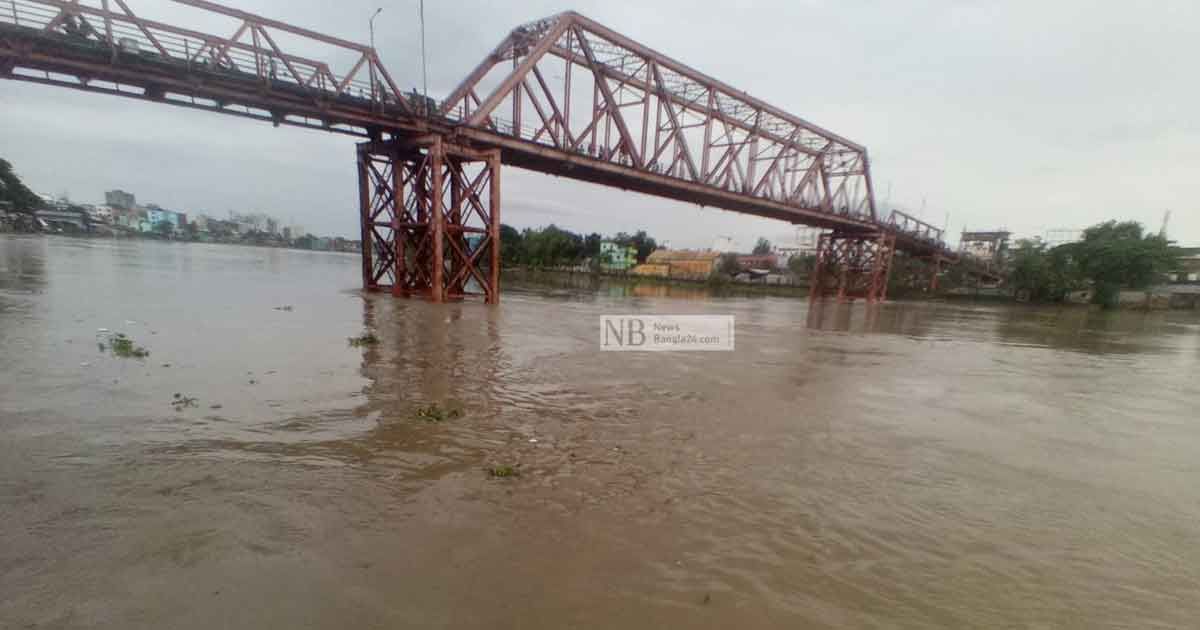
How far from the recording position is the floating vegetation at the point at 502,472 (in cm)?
358

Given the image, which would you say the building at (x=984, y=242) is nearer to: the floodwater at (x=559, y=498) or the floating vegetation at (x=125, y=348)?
the floodwater at (x=559, y=498)

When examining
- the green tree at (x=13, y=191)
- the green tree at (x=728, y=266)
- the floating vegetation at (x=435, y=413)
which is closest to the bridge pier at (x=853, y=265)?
the green tree at (x=728, y=266)

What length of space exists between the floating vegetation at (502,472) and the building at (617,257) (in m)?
75.4

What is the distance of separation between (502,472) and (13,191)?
356 feet

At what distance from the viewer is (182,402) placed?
4.68 meters

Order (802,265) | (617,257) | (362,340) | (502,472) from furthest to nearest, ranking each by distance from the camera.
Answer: (617,257)
(802,265)
(362,340)
(502,472)

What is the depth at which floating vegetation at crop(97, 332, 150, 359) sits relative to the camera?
632 centimetres

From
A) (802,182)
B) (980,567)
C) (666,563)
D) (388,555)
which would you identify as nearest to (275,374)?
(388,555)

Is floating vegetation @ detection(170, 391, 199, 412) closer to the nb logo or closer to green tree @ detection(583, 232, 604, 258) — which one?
the nb logo

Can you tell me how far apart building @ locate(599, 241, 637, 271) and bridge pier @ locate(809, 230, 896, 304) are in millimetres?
41158

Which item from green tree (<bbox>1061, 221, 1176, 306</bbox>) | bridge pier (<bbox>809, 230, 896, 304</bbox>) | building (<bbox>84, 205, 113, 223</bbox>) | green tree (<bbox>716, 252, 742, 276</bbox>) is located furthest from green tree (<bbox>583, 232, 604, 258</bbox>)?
building (<bbox>84, 205, 113, 223</bbox>)

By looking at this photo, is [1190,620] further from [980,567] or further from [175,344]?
[175,344]

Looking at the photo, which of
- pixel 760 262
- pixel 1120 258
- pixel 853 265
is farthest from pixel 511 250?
pixel 1120 258

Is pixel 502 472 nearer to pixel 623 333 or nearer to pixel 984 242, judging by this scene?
pixel 623 333
